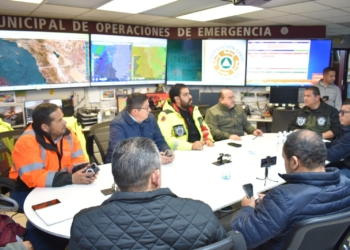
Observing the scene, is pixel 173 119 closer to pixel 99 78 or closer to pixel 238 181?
pixel 238 181

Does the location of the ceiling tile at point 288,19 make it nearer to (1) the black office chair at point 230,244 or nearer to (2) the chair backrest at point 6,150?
(2) the chair backrest at point 6,150

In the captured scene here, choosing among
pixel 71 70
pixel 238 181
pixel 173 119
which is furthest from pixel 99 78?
pixel 238 181

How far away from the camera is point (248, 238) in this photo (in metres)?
Answer: 1.55

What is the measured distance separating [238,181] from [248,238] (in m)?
0.76

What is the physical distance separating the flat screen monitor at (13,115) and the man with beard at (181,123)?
91.5 inches

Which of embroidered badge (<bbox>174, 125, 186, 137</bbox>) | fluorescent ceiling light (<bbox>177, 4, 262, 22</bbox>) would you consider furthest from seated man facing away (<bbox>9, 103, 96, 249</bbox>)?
fluorescent ceiling light (<bbox>177, 4, 262, 22</bbox>)

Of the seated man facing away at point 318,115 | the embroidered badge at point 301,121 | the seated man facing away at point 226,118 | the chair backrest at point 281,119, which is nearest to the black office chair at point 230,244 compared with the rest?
the seated man facing away at point 226,118

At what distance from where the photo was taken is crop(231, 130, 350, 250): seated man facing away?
143cm

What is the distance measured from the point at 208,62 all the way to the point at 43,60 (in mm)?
2882

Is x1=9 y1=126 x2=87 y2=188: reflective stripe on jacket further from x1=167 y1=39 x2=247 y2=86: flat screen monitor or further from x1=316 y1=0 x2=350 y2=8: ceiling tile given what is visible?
x1=167 y1=39 x2=247 y2=86: flat screen monitor

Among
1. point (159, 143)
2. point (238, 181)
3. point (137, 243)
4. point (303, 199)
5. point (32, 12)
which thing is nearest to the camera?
point (137, 243)

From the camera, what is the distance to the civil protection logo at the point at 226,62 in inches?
224

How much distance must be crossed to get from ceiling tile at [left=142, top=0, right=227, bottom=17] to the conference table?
182cm

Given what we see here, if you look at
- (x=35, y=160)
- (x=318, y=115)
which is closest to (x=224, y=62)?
(x=318, y=115)
